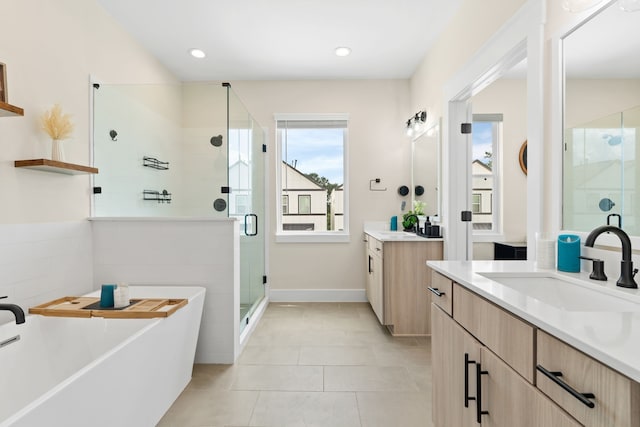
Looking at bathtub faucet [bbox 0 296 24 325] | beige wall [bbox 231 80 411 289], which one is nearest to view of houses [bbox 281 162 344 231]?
beige wall [bbox 231 80 411 289]

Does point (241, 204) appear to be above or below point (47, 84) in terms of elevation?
below

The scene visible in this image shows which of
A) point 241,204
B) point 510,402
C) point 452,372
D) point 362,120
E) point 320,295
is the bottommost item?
point 320,295

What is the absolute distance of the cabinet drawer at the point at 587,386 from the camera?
23.9 inches

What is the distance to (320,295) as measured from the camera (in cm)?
420

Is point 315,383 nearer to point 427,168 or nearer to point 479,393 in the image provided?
point 479,393

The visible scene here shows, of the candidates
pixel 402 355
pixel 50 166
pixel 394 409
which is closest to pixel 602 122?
pixel 394 409

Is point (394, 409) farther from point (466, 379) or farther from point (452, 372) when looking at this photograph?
point (466, 379)

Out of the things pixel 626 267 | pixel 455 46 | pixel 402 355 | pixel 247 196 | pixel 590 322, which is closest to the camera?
pixel 590 322

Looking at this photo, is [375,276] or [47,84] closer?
[47,84]

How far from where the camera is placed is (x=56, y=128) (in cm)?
209

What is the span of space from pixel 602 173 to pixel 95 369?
205 cm

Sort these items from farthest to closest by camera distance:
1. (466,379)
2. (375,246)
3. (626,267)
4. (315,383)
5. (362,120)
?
(362,120)
(375,246)
(315,383)
(466,379)
(626,267)

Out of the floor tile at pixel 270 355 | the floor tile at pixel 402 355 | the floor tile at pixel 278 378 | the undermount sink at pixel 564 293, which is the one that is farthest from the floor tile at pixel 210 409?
the undermount sink at pixel 564 293

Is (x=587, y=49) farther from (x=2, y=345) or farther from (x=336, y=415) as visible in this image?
(x=2, y=345)
